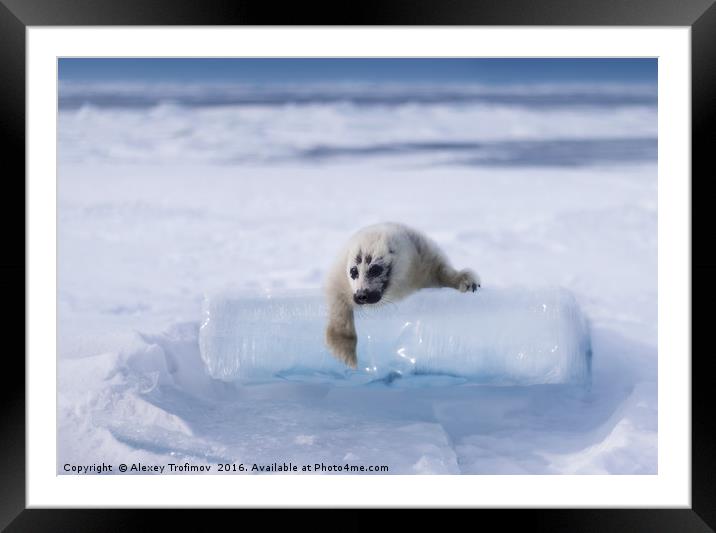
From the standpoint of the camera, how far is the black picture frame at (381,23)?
1.88 m

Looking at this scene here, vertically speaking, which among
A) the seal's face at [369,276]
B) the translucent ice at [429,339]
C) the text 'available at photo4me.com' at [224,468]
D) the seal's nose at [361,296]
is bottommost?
the text 'available at photo4me.com' at [224,468]

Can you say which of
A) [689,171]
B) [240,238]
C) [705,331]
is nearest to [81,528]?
[240,238]

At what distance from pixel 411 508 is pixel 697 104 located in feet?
5.04

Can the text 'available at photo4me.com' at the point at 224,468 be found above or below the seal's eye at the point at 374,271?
below

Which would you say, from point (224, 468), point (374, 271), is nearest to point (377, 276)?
point (374, 271)

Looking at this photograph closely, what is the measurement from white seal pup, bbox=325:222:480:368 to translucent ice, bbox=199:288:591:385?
4 cm

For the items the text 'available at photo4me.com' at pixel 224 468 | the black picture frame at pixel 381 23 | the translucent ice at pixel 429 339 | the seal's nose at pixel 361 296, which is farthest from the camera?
the translucent ice at pixel 429 339

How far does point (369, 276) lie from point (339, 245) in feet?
1.03

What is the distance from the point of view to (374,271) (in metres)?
2.40

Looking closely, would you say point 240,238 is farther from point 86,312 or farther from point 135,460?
point 135,460

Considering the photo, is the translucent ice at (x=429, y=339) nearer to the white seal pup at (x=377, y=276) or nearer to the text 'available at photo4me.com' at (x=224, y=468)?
the white seal pup at (x=377, y=276)

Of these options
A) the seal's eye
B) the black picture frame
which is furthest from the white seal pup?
the black picture frame

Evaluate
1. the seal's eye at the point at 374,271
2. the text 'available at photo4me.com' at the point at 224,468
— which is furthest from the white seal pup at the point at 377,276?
the text 'available at photo4me.com' at the point at 224,468

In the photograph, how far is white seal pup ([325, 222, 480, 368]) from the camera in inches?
94.7
